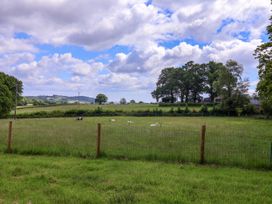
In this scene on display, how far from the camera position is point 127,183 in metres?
8.22

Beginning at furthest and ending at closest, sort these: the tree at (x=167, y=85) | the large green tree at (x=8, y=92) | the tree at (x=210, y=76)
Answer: the tree at (x=167, y=85)
the tree at (x=210, y=76)
the large green tree at (x=8, y=92)

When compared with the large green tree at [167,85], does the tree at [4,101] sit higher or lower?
lower

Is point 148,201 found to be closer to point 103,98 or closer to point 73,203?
point 73,203

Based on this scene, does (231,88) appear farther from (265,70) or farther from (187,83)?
(265,70)

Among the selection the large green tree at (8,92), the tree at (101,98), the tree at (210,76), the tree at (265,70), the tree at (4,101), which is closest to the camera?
the tree at (265,70)

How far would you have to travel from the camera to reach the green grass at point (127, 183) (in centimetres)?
702

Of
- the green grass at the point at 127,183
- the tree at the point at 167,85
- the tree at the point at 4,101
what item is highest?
the tree at the point at 167,85

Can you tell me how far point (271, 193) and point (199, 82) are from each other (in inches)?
4518

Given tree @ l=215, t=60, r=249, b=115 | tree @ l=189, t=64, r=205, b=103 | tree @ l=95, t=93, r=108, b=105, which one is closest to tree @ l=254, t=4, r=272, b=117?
tree @ l=215, t=60, r=249, b=115

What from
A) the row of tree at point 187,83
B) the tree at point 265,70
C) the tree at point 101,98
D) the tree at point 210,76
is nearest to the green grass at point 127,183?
the tree at point 265,70

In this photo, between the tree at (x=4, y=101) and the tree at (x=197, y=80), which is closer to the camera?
the tree at (x=4, y=101)

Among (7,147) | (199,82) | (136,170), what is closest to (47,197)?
(136,170)

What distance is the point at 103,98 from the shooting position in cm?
16475

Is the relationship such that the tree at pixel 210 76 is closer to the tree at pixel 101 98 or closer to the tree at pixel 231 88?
the tree at pixel 231 88
